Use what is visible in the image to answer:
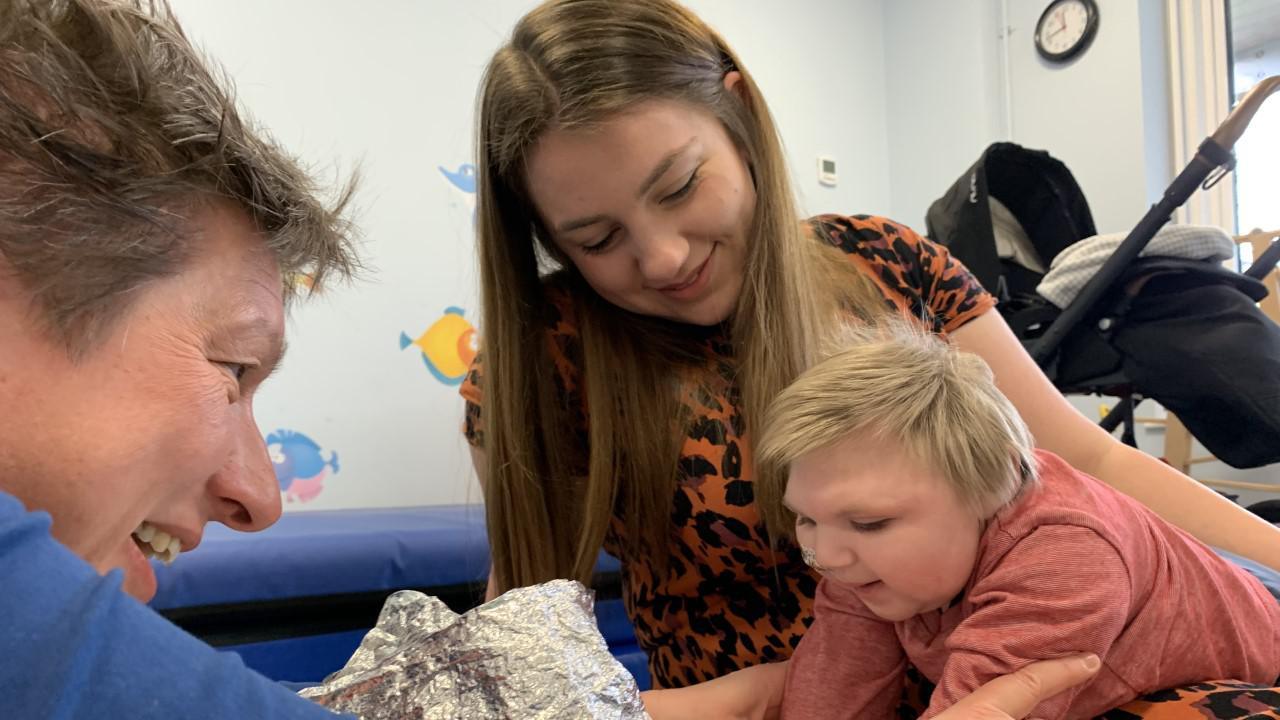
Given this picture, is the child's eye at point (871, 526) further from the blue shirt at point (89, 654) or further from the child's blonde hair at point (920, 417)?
the blue shirt at point (89, 654)

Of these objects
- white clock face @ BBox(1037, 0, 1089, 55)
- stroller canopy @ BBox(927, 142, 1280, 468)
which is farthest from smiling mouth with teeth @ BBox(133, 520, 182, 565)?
white clock face @ BBox(1037, 0, 1089, 55)

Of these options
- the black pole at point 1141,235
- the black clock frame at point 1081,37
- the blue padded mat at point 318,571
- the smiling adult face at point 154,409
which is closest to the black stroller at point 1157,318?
the black pole at point 1141,235

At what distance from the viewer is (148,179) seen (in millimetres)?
472

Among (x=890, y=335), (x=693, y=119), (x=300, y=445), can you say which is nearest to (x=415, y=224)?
(x=300, y=445)

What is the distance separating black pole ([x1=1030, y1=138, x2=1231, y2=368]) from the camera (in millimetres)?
1885

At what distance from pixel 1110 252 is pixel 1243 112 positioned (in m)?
0.39

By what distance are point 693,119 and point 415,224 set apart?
69.7 inches

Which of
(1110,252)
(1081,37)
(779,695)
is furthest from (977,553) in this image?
(1081,37)

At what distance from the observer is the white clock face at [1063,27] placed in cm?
319

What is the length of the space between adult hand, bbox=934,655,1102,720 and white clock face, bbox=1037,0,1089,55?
322 cm

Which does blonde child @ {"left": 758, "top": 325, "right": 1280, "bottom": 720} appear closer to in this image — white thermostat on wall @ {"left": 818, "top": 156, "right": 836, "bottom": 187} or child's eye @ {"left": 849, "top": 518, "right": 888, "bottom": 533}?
child's eye @ {"left": 849, "top": 518, "right": 888, "bottom": 533}

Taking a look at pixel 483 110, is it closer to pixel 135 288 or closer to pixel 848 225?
pixel 848 225

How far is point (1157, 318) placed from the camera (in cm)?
192

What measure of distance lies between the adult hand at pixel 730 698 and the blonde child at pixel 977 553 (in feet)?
0.30
